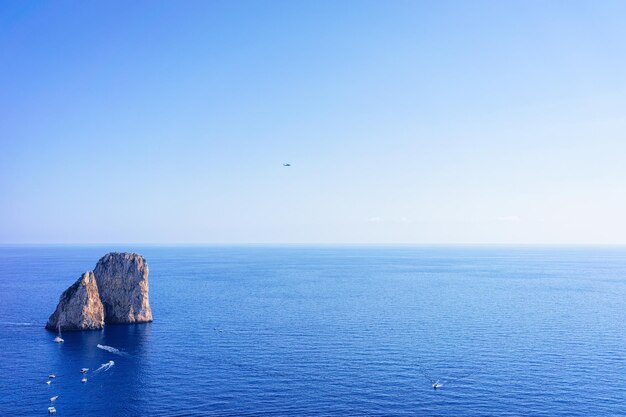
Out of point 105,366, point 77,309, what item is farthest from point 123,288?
point 105,366

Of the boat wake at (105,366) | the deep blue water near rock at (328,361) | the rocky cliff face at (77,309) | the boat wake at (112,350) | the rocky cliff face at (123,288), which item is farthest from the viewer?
the rocky cliff face at (123,288)

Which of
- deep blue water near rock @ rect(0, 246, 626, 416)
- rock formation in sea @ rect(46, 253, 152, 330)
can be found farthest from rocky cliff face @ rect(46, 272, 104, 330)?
deep blue water near rock @ rect(0, 246, 626, 416)

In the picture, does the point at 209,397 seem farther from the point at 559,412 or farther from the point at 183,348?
the point at 559,412

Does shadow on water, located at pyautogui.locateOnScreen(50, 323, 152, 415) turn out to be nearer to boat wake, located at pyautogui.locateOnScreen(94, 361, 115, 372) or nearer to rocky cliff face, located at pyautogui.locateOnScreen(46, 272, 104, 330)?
boat wake, located at pyautogui.locateOnScreen(94, 361, 115, 372)

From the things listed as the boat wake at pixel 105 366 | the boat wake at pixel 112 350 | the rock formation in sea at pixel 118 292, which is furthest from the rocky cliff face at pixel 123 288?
the boat wake at pixel 105 366

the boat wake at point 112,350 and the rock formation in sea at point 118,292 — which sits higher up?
the rock formation in sea at point 118,292

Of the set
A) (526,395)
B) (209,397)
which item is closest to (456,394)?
(526,395)

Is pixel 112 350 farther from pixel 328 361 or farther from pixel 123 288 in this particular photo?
pixel 328 361

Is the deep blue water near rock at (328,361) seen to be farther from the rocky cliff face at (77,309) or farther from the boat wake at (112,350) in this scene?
the rocky cliff face at (77,309)
